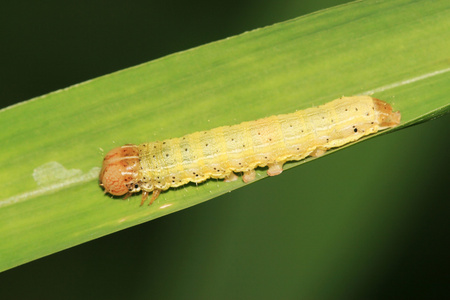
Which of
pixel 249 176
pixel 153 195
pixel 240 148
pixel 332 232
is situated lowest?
pixel 332 232

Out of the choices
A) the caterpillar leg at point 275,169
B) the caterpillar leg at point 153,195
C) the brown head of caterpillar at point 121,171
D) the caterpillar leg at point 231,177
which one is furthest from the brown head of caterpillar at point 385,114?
the brown head of caterpillar at point 121,171

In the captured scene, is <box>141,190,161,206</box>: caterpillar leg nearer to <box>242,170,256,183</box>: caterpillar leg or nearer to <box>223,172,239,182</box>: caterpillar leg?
<box>223,172,239,182</box>: caterpillar leg

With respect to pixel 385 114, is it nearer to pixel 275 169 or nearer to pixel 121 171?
pixel 275 169

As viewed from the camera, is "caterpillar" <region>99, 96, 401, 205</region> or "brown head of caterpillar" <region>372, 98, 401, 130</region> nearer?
"brown head of caterpillar" <region>372, 98, 401, 130</region>

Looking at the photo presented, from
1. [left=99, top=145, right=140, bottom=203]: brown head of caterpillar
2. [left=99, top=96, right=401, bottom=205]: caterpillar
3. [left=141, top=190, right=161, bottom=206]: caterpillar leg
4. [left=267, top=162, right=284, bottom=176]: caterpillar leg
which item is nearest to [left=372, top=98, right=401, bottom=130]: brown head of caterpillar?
[left=99, top=96, right=401, bottom=205]: caterpillar

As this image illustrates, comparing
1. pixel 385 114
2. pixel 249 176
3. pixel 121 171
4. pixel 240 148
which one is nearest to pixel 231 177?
pixel 249 176

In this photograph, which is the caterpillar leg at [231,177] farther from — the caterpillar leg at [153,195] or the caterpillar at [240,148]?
the caterpillar leg at [153,195]

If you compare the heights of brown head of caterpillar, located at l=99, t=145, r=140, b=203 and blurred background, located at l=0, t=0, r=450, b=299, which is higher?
brown head of caterpillar, located at l=99, t=145, r=140, b=203
